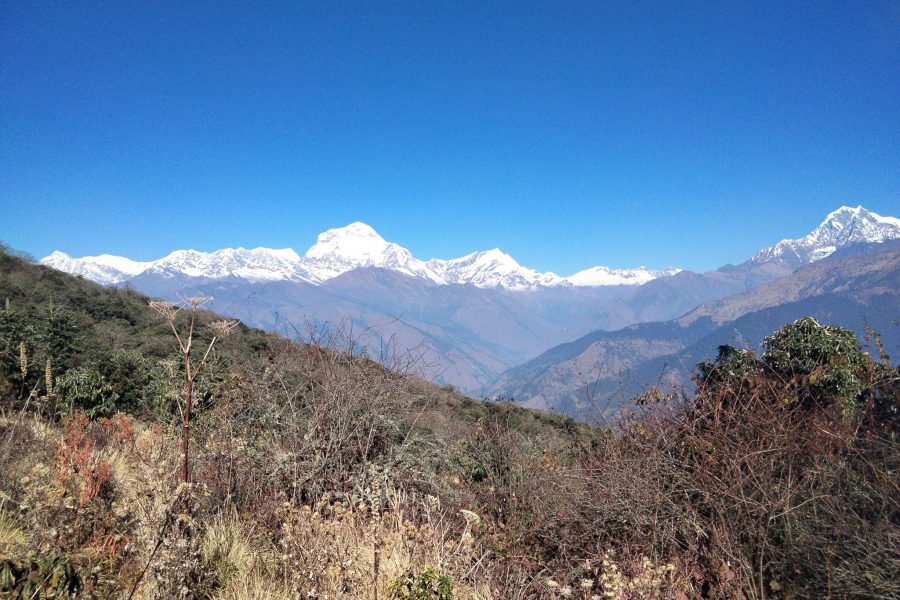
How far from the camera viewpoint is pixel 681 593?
4.35 meters

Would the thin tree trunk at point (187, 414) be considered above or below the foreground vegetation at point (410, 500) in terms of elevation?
above

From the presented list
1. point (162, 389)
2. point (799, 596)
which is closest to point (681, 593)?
point (799, 596)

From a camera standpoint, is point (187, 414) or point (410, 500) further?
point (410, 500)

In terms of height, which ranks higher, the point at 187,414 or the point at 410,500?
the point at 187,414

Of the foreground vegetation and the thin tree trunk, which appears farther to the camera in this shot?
the foreground vegetation

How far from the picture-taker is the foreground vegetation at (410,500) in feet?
10.5

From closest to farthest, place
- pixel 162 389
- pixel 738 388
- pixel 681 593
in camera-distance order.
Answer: pixel 681 593 < pixel 738 388 < pixel 162 389

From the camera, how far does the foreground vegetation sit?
10.5 ft

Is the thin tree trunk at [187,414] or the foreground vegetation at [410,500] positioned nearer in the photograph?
the thin tree trunk at [187,414]

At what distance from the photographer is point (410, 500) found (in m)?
5.77

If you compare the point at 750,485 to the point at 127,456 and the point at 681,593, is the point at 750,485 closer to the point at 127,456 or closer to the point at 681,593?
the point at 681,593

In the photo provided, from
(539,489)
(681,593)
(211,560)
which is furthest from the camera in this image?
(539,489)

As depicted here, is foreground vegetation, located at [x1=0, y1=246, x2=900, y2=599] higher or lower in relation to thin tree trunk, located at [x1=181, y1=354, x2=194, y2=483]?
lower

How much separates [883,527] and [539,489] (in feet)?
Answer: 12.1
